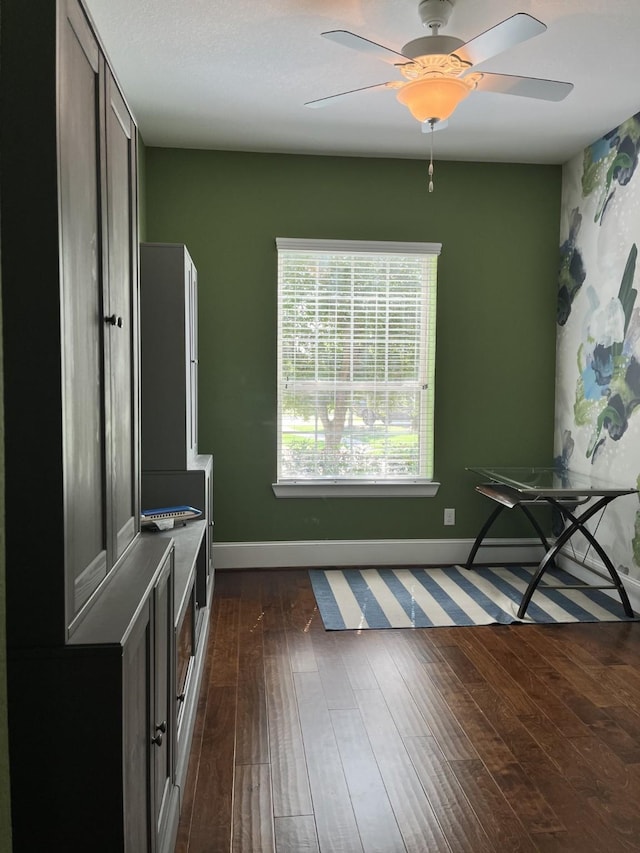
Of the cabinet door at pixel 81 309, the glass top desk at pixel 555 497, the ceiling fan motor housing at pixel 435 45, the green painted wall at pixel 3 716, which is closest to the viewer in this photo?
the green painted wall at pixel 3 716

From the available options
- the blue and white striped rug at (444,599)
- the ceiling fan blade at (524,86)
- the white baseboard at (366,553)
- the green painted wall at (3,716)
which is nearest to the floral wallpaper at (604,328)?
the blue and white striped rug at (444,599)

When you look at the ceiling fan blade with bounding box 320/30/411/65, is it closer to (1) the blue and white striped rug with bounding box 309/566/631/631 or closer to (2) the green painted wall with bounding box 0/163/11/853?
(2) the green painted wall with bounding box 0/163/11/853

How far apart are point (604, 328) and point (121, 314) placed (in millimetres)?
3392

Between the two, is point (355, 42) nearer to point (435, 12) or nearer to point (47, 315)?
point (435, 12)

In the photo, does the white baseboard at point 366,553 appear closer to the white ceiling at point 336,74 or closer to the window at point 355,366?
the window at point 355,366

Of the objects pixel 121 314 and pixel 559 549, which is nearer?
pixel 121 314

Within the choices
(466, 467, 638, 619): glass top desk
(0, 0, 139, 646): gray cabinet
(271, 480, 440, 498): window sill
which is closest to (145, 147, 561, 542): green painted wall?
(271, 480, 440, 498): window sill

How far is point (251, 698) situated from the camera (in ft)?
9.04

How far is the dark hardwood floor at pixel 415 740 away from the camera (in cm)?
195

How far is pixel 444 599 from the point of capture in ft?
13.1

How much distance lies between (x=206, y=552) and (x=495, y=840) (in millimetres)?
1965

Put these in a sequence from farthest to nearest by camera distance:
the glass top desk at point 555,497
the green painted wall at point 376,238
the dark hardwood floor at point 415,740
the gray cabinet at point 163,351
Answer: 1. the green painted wall at point 376,238
2. the glass top desk at point 555,497
3. the gray cabinet at point 163,351
4. the dark hardwood floor at point 415,740

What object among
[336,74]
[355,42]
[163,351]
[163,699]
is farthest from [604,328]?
[163,699]

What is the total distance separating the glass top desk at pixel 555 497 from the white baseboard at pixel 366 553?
176mm
